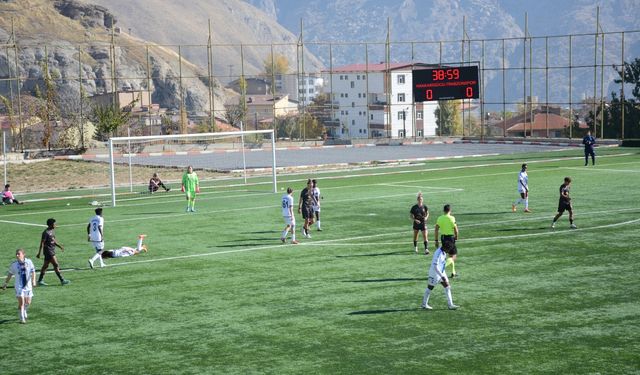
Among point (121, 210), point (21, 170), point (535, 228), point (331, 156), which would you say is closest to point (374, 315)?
point (535, 228)

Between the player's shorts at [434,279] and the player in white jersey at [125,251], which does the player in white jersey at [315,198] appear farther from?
the player's shorts at [434,279]

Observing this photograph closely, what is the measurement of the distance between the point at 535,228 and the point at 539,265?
282 inches

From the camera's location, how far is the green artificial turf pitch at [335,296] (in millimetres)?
19594

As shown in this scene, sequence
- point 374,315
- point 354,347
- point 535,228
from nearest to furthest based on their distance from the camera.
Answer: point 354,347 → point 374,315 → point 535,228

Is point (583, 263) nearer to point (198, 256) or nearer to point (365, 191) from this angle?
point (198, 256)

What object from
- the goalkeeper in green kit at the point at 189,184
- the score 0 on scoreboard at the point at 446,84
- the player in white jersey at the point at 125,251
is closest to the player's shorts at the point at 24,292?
the player in white jersey at the point at 125,251

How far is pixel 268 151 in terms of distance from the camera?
86.8 meters

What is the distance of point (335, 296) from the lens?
25109mm

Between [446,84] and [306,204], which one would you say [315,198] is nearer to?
[306,204]

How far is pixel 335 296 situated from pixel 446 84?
195 feet

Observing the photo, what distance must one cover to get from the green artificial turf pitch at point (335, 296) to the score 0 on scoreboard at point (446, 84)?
1482 inches

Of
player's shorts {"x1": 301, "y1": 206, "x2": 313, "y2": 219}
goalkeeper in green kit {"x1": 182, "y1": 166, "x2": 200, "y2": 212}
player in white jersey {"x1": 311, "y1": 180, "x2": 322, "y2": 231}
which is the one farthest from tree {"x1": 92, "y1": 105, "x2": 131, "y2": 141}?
player's shorts {"x1": 301, "y1": 206, "x2": 313, "y2": 219}

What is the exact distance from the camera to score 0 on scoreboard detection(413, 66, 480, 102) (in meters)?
81.2

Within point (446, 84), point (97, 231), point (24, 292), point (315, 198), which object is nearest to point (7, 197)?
point (315, 198)
